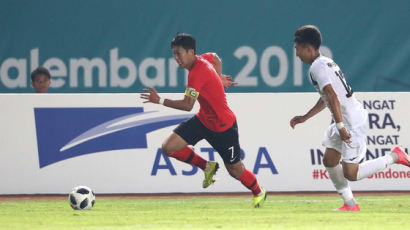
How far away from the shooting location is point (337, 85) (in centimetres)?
892

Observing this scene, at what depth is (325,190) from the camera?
478 inches

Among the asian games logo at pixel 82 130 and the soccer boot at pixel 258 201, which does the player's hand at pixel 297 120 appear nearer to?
the soccer boot at pixel 258 201

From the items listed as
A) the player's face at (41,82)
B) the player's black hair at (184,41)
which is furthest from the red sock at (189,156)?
the player's face at (41,82)

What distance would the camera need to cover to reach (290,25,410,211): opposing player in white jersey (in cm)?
873

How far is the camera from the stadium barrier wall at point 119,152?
39.8ft

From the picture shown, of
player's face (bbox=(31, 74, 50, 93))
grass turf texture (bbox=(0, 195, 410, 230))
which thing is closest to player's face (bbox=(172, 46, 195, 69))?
grass turf texture (bbox=(0, 195, 410, 230))

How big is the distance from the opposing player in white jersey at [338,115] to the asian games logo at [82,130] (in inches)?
134

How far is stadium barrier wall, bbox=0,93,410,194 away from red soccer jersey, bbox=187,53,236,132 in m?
2.31

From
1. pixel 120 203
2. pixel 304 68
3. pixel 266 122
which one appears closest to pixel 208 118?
pixel 120 203

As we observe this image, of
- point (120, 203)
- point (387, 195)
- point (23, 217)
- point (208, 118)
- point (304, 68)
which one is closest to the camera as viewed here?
point (23, 217)

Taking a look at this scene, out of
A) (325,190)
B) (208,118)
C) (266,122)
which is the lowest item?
(325,190)

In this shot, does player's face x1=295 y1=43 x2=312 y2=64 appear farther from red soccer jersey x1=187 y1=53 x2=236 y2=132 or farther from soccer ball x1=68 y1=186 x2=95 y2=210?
soccer ball x1=68 y1=186 x2=95 y2=210

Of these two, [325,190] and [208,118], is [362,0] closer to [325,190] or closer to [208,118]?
[325,190]

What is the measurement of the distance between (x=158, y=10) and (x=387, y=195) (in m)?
5.39
